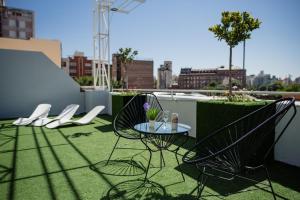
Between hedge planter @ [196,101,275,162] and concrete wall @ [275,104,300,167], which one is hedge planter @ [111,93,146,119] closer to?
hedge planter @ [196,101,275,162]

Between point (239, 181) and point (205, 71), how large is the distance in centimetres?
10965

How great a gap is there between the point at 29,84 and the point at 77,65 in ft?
226

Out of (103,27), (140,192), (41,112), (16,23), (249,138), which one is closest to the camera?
(249,138)

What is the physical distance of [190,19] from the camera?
13898mm

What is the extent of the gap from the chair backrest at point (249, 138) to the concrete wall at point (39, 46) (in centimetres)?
2784

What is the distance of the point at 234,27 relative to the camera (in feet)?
14.7

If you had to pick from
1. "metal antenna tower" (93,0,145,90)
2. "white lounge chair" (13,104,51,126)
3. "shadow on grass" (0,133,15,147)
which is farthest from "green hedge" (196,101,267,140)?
"metal antenna tower" (93,0,145,90)

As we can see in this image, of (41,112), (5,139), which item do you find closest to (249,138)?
(5,139)

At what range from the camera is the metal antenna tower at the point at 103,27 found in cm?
997

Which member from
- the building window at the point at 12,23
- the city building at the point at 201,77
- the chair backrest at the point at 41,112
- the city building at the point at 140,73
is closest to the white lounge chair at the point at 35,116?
the chair backrest at the point at 41,112

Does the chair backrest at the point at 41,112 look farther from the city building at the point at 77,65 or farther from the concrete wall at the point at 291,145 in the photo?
the city building at the point at 77,65

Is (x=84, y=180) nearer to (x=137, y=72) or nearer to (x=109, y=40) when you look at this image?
(x=109, y=40)

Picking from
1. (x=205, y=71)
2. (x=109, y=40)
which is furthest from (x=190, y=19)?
(x=205, y=71)

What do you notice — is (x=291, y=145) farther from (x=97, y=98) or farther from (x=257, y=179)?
(x=97, y=98)
